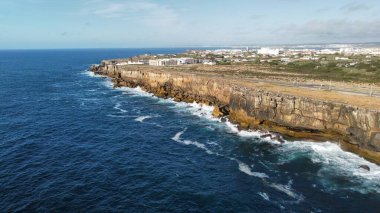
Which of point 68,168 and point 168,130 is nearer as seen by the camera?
point 68,168

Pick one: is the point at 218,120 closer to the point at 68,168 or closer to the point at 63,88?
the point at 68,168

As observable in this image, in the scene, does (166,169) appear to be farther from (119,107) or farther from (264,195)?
(119,107)

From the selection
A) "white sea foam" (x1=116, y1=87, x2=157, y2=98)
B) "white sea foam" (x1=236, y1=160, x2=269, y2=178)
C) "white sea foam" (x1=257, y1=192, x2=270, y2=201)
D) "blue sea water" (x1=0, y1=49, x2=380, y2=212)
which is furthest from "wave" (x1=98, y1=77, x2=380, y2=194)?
"white sea foam" (x1=116, y1=87, x2=157, y2=98)

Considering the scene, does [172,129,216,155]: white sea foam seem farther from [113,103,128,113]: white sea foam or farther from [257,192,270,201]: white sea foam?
[113,103,128,113]: white sea foam

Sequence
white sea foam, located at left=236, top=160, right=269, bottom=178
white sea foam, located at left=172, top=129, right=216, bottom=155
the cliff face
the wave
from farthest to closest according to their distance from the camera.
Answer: white sea foam, located at left=172, top=129, right=216, bottom=155, the cliff face, white sea foam, located at left=236, top=160, right=269, bottom=178, the wave

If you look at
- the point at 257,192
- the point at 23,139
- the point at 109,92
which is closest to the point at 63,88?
the point at 109,92

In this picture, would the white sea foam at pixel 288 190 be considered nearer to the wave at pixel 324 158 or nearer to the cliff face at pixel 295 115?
the wave at pixel 324 158

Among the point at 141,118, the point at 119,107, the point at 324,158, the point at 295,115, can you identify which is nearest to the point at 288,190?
the point at 324,158
